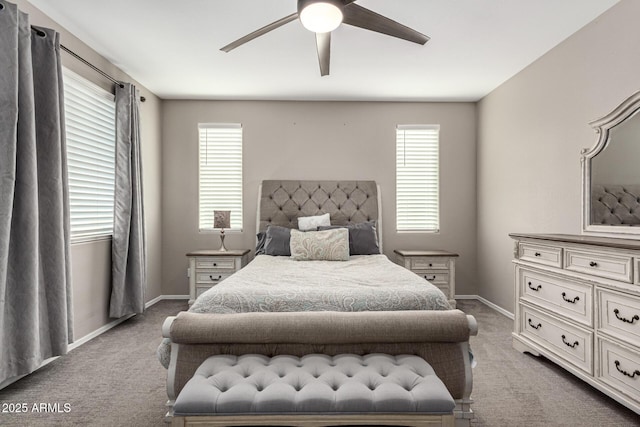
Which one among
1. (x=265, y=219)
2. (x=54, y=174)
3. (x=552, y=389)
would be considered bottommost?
(x=552, y=389)

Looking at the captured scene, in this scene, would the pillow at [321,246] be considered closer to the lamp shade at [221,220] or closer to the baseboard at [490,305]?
the lamp shade at [221,220]

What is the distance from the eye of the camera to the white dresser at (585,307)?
2.06 m

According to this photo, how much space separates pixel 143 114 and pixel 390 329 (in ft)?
12.8

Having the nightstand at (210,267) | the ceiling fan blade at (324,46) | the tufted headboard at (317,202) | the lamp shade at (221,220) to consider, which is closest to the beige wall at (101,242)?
the nightstand at (210,267)

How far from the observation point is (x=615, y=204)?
264cm

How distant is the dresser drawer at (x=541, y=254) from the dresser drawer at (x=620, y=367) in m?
0.60

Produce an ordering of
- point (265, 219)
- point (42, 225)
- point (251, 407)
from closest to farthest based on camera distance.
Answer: point (251, 407) → point (42, 225) → point (265, 219)

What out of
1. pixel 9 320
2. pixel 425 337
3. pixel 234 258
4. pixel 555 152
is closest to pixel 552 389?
pixel 425 337

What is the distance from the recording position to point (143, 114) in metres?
4.40

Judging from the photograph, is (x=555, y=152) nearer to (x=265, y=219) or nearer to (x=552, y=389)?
(x=552, y=389)

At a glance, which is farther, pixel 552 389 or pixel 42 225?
pixel 42 225

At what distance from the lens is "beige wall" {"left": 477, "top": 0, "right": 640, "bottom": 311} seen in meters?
2.68

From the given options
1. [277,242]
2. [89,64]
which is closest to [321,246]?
[277,242]

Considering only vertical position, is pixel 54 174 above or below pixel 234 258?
above
